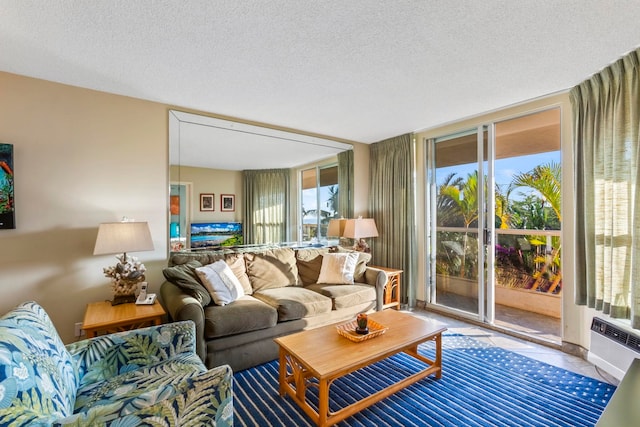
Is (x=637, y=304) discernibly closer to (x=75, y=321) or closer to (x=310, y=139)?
(x=310, y=139)

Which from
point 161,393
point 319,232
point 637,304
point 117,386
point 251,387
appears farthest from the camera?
point 319,232

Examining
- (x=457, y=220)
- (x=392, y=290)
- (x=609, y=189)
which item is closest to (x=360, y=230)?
(x=392, y=290)

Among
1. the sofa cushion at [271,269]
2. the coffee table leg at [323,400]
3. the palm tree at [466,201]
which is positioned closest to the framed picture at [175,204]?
the sofa cushion at [271,269]

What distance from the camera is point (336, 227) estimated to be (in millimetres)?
4207

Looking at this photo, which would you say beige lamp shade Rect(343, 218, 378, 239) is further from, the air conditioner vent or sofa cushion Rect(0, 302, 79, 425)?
sofa cushion Rect(0, 302, 79, 425)

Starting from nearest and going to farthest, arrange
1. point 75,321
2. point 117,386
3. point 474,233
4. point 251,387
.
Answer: point 117,386 → point 251,387 → point 75,321 → point 474,233

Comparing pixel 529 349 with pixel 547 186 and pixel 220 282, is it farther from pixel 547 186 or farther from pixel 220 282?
pixel 220 282

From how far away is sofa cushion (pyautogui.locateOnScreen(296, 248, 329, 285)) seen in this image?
12.0 feet

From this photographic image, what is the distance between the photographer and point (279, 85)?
256 centimetres

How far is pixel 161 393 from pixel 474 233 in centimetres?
354

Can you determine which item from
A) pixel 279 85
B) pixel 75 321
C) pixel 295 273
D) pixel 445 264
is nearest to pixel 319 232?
pixel 295 273

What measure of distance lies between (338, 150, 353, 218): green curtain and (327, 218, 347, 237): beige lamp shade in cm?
30

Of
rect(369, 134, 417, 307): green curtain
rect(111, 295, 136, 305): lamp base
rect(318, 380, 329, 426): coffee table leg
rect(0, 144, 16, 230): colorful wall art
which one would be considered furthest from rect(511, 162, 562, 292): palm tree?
rect(0, 144, 16, 230): colorful wall art

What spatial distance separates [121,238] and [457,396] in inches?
112
